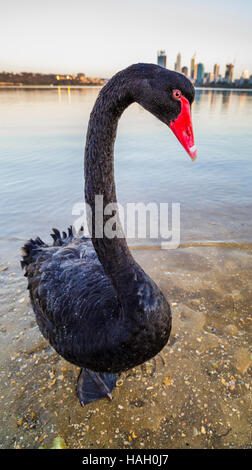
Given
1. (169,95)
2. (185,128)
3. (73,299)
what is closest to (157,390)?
(73,299)

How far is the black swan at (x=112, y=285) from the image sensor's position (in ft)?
5.07

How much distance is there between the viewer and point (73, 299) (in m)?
2.00

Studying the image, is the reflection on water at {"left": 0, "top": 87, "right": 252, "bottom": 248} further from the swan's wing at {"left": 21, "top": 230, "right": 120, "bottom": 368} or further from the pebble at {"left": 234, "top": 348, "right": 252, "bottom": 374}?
the swan's wing at {"left": 21, "top": 230, "right": 120, "bottom": 368}

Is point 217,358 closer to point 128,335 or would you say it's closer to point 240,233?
point 128,335

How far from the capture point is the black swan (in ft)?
5.07

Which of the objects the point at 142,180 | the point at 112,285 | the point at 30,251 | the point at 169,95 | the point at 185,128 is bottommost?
the point at 142,180

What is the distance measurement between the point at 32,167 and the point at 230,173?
6358 mm

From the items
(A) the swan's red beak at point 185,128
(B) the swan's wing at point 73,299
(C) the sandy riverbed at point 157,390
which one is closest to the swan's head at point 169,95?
(A) the swan's red beak at point 185,128

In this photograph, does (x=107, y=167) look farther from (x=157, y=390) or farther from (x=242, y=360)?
(x=242, y=360)

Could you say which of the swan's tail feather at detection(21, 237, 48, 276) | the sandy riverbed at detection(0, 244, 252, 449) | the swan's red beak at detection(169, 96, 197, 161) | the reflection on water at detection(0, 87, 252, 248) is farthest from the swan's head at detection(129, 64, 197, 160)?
the reflection on water at detection(0, 87, 252, 248)

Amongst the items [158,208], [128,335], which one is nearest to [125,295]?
[128,335]

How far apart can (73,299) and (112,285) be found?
1.12 ft

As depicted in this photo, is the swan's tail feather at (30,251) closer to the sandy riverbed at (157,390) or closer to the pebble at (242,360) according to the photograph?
the sandy riverbed at (157,390)

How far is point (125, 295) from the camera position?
172cm
